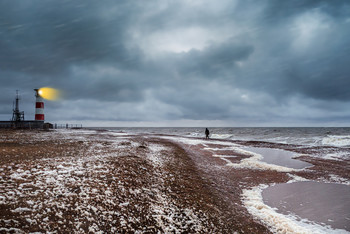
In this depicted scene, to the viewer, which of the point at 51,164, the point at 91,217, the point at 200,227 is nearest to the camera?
the point at 91,217

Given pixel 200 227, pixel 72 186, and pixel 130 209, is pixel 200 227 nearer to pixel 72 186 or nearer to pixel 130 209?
pixel 130 209

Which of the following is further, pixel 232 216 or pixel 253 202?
pixel 253 202

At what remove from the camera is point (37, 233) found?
4820mm

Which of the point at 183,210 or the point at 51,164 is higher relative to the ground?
the point at 51,164

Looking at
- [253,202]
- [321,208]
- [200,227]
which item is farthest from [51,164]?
[321,208]

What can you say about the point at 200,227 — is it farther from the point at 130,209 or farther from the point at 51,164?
the point at 51,164

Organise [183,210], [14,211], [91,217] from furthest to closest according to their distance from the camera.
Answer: [183,210] → [91,217] → [14,211]

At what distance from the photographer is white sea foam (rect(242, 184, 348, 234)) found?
7.05 m

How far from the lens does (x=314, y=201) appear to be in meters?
9.91

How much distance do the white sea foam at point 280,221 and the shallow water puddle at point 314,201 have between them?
0.42m

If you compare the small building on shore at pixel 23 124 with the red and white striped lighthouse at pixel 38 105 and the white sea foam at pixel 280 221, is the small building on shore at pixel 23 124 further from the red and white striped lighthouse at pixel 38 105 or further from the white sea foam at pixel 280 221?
the white sea foam at pixel 280 221

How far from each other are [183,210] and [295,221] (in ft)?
15.5

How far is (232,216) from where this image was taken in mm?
7902

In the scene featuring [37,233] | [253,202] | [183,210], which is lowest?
[253,202]
